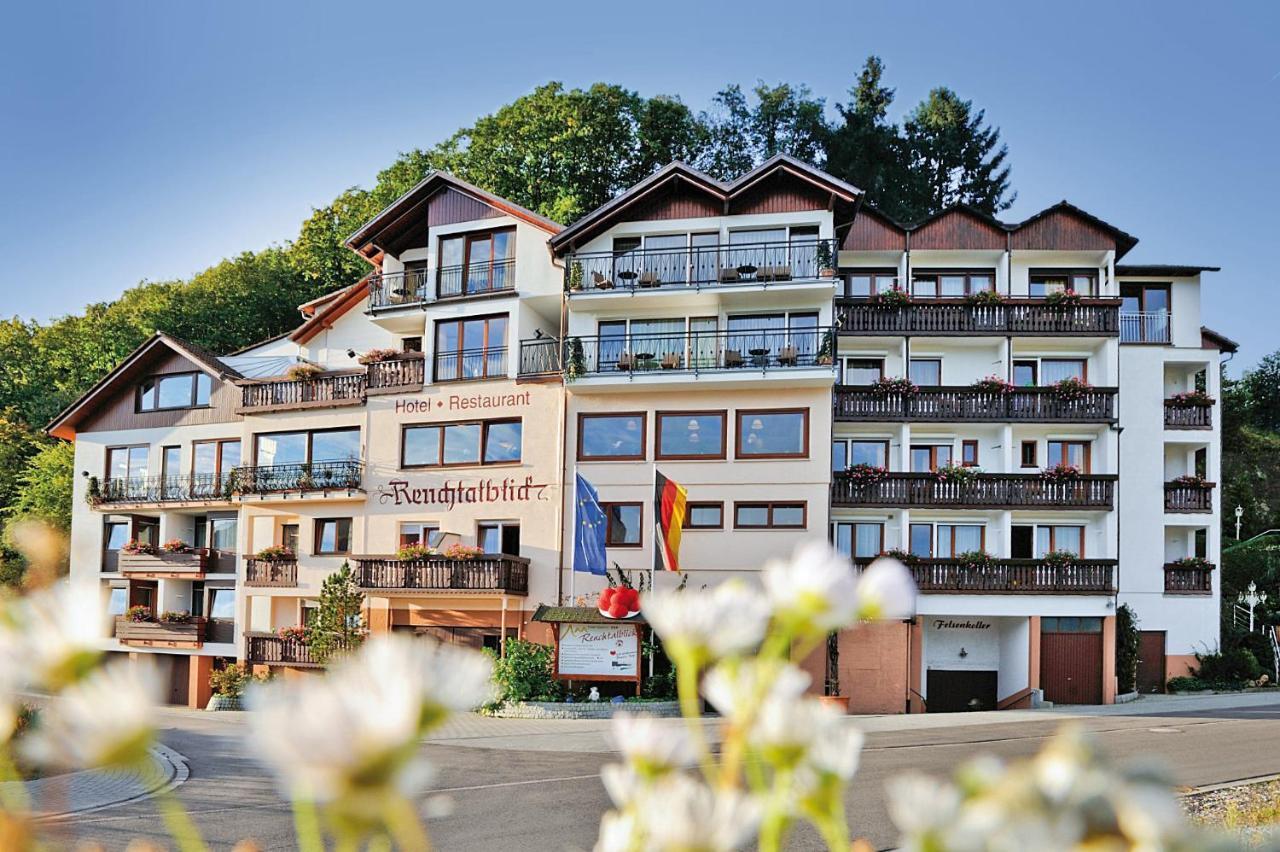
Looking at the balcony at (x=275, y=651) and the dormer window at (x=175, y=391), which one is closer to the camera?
the balcony at (x=275, y=651)

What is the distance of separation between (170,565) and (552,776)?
2316 cm

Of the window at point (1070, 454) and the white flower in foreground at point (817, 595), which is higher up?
the window at point (1070, 454)

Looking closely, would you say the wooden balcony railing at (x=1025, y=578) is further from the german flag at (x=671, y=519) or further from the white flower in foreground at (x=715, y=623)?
the white flower in foreground at (x=715, y=623)

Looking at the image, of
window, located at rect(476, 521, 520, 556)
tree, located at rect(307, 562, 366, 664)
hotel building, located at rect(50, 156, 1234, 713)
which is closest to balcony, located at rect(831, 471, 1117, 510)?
hotel building, located at rect(50, 156, 1234, 713)

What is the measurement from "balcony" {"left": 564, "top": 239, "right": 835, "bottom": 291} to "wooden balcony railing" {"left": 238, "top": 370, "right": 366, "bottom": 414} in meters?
7.44

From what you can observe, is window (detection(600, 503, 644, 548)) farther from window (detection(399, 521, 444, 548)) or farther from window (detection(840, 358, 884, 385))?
window (detection(840, 358, 884, 385))

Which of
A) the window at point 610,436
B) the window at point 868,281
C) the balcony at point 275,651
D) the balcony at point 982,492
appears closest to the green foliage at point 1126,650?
the balcony at point 982,492

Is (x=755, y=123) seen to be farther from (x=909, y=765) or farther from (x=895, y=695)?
(x=909, y=765)

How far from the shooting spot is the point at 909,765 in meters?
16.4

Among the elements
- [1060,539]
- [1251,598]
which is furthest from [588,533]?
[1251,598]

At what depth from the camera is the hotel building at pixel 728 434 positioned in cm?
2939

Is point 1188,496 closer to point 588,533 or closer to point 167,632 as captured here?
point 588,533

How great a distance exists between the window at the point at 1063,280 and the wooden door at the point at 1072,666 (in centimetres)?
1055

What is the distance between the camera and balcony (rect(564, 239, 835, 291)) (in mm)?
29203
